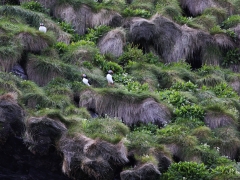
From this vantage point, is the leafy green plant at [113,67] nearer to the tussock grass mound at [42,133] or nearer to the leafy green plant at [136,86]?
the leafy green plant at [136,86]

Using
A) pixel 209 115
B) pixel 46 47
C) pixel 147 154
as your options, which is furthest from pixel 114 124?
pixel 46 47

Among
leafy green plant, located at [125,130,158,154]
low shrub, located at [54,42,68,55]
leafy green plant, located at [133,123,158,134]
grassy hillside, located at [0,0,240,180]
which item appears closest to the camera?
grassy hillside, located at [0,0,240,180]

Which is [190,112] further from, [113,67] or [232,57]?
[232,57]

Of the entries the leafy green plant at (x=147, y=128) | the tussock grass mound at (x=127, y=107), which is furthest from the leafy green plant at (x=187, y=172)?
the tussock grass mound at (x=127, y=107)

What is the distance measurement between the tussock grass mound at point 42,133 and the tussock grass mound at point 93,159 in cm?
71

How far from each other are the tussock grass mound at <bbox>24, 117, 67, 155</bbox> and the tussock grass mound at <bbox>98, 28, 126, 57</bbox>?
602 centimetres

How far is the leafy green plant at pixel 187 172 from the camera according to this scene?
1698 cm

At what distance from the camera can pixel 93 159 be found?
16766 millimetres

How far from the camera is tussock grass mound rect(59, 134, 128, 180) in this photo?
16.8 m

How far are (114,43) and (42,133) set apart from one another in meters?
6.55

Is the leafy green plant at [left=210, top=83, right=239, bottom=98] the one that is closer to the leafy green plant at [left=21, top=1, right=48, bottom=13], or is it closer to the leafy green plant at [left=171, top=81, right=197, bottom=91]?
the leafy green plant at [left=171, top=81, right=197, bottom=91]

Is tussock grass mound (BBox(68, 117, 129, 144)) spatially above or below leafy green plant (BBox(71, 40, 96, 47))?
below

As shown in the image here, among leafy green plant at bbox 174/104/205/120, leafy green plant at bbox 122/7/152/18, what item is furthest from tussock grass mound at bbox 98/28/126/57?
leafy green plant at bbox 174/104/205/120

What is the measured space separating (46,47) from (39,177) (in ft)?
19.6
